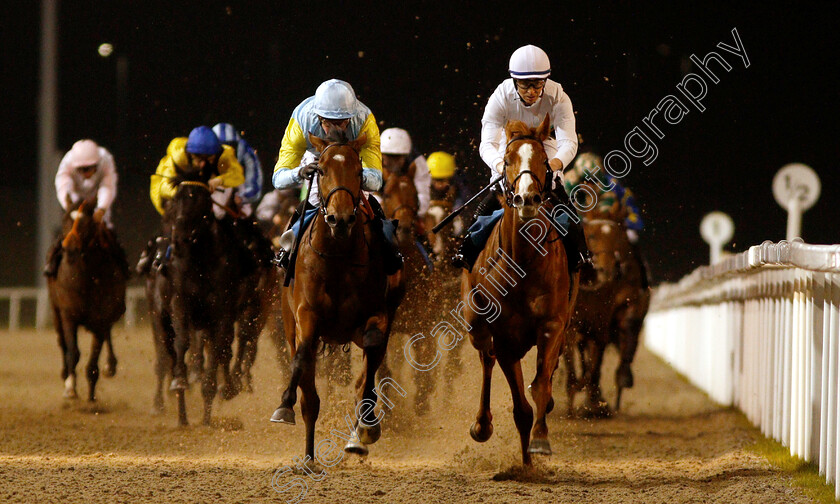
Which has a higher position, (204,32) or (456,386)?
(204,32)

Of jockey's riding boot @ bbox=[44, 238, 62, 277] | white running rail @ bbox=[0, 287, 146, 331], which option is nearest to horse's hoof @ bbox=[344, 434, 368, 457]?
jockey's riding boot @ bbox=[44, 238, 62, 277]

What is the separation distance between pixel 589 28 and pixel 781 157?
18823 millimetres

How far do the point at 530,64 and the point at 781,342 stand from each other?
2538 millimetres

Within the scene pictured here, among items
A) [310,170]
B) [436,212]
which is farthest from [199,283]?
[310,170]

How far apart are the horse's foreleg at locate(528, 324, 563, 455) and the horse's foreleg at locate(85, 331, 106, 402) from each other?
5.77m

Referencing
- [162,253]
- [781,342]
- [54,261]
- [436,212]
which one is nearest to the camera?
[781,342]

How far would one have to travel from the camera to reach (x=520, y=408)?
6855 millimetres

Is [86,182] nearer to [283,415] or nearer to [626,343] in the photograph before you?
[626,343]

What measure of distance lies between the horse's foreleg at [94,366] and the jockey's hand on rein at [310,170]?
17.3 ft

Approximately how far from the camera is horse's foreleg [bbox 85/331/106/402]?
11.0 meters

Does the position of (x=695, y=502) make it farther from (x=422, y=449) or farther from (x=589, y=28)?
(x=589, y=28)

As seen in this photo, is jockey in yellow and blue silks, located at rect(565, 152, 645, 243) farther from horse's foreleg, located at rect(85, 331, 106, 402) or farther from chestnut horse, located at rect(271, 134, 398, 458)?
horse's foreleg, located at rect(85, 331, 106, 402)

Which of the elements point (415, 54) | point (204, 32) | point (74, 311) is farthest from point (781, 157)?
point (74, 311)

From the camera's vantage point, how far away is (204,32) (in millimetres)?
15219
